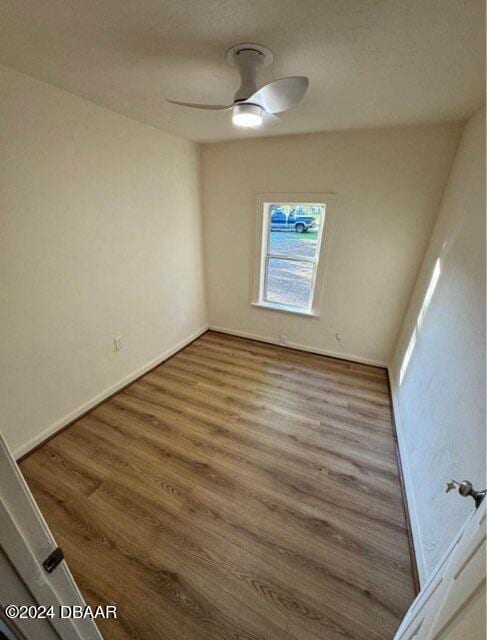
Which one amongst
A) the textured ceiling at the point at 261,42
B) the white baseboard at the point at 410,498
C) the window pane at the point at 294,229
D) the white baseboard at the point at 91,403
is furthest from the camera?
the window pane at the point at 294,229

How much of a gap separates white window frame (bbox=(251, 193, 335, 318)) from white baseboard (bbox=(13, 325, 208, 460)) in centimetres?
124

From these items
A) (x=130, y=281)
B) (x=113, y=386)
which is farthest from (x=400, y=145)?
(x=113, y=386)

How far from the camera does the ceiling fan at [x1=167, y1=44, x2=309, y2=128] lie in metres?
1.18

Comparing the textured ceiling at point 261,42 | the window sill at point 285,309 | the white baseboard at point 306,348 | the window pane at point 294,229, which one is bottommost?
the white baseboard at point 306,348

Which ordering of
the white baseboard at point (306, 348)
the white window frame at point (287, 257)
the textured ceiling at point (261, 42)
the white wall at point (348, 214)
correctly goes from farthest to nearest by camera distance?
the white baseboard at point (306, 348) → the white window frame at point (287, 257) → the white wall at point (348, 214) → the textured ceiling at point (261, 42)

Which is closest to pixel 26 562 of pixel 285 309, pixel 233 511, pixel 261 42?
pixel 233 511

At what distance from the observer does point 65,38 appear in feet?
3.86

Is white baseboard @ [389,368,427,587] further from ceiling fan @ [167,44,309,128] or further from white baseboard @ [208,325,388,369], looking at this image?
ceiling fan @ [167,44,309,128]

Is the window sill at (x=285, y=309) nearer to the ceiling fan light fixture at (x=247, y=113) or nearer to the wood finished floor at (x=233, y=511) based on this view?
the wood finished floor at (x=233, y=511)

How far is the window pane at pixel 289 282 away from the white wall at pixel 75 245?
1249 millimetres

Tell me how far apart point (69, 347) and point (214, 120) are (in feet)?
7.15

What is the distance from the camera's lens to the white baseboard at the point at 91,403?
6.17 feet

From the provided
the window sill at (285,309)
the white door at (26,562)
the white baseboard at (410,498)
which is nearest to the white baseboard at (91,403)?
the window sill at (285,309)

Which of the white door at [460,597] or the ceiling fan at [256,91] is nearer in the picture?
the white door at [460,597]
